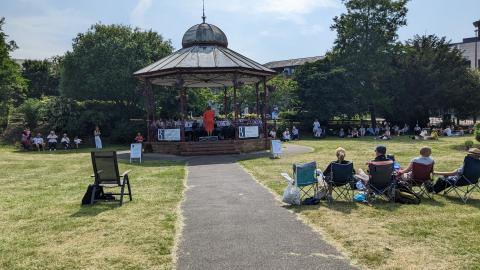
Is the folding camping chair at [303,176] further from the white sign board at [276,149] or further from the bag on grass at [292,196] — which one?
the white sign board at [276,149]

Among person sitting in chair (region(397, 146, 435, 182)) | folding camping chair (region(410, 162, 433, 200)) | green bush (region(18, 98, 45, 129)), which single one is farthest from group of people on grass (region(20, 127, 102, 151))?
folding camping chair (region(410, 162, 433, 200))

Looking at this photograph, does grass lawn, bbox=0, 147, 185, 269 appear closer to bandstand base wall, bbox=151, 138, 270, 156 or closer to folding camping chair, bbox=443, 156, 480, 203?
folding camping chair, bbox=443, 156, 480, 203

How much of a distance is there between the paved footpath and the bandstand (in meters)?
10.8

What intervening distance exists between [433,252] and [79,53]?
125 feet

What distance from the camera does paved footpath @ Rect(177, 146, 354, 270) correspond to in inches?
217

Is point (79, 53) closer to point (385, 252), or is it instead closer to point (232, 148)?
point (232, 148)

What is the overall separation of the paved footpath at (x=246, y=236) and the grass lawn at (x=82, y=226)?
0.37 m

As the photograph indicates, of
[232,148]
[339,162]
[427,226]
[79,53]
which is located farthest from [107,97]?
[427,226]

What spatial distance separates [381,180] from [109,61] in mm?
30171

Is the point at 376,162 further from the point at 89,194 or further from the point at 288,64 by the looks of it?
the point at 288,64

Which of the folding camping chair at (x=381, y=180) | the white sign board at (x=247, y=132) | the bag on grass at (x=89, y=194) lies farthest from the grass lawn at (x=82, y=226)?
the white sign board at (x=247, y=132)

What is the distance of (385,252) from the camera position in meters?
5.86

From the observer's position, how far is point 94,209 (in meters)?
8.98

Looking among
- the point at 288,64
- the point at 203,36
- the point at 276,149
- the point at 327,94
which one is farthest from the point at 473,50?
the point at 276,149
